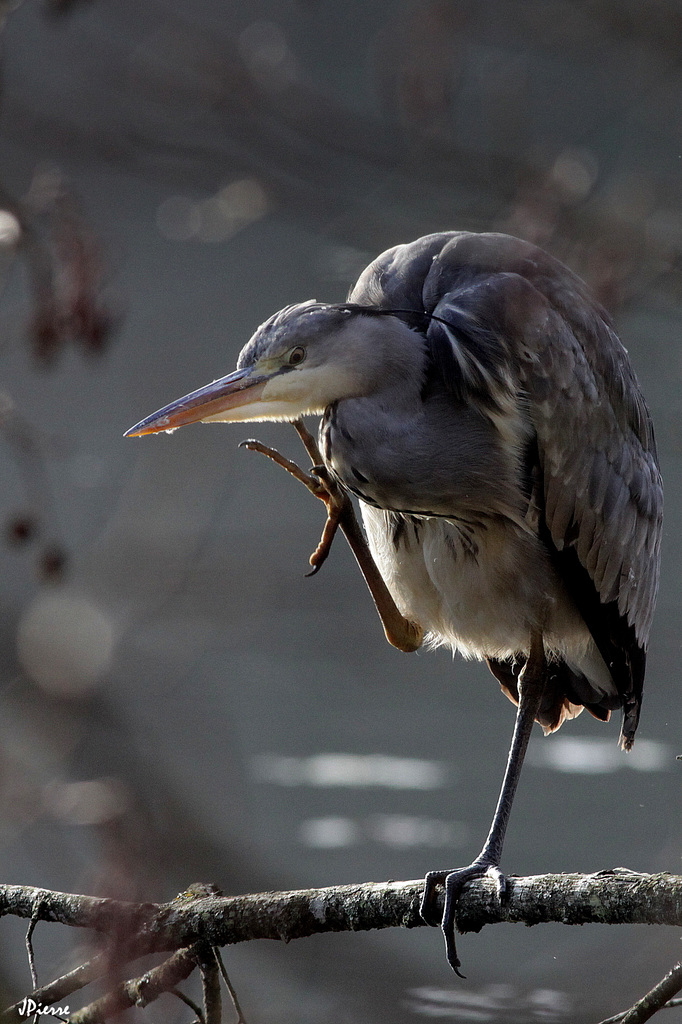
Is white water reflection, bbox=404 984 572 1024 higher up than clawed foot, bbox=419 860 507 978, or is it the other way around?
clawed foot, bbox=419 860 507 978

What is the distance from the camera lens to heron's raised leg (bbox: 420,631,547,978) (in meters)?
2.25

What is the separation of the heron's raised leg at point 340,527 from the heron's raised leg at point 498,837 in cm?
A: 30

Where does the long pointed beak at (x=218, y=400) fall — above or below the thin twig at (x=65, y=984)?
above

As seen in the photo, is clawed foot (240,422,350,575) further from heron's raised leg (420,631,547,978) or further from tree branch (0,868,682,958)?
tree branch (0,868,682,958)

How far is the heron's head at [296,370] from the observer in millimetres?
2254

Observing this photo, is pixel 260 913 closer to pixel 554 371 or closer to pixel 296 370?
pixel 296 370

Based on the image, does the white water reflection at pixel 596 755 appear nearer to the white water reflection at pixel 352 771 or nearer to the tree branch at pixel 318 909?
the white water reflection at pixel 352 771

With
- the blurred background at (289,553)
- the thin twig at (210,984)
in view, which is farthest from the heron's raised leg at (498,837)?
the thin twig at (210,984)

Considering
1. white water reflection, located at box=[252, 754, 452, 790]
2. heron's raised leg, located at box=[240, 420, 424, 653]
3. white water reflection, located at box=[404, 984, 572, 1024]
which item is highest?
heron's raised leg, located at box=[240, 420, 424, 653]

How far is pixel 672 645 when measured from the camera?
18.7ft

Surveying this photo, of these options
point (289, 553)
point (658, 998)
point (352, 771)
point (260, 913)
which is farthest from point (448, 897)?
point (352, 771)

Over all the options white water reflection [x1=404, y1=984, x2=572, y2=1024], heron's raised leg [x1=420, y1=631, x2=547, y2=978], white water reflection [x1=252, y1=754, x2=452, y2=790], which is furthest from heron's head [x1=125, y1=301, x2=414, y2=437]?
white water reflection [x1=252, y1=754, x2=452, y2=790]

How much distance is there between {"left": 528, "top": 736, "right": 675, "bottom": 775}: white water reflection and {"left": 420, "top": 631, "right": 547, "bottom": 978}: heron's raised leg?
2.96 metres

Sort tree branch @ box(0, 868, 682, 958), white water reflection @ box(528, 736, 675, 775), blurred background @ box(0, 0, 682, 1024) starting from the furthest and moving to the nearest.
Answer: white water reflection @ box(528, 736, 675, 775) < tree branch @ box(0, 868, 682, 958) < blurred background @ box(0, 0, 682, 1024)
